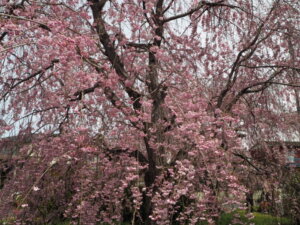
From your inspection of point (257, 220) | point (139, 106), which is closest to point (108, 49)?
point (139, 106)

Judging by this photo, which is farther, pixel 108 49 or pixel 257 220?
pixel 257 220

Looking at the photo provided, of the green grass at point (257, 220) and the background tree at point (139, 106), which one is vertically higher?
the background tree at point (139, 106)

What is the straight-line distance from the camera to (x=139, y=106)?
13.3 ft

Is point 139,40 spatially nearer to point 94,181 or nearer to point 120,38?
point 120,38

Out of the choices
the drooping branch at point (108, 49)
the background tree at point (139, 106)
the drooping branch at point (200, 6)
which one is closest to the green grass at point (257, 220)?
the background tree at point (139, 106)

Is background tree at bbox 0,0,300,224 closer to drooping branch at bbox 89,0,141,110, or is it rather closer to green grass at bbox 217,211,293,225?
drooping branch at bbox 89,0,141,110

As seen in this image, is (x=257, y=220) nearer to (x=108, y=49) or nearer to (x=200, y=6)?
(x=200, y=6)

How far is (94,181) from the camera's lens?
3.91 m

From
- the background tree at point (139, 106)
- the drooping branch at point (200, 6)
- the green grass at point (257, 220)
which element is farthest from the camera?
the green grass at point (257, 220)

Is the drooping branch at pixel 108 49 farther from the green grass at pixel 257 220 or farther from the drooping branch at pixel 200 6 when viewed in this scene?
the green grass at pixel 257 220

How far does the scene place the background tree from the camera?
3.44 metres

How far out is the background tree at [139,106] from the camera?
3438 millimetres

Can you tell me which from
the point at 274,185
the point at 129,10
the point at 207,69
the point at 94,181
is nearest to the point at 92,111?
the point at 94,181

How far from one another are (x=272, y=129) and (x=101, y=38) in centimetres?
306
